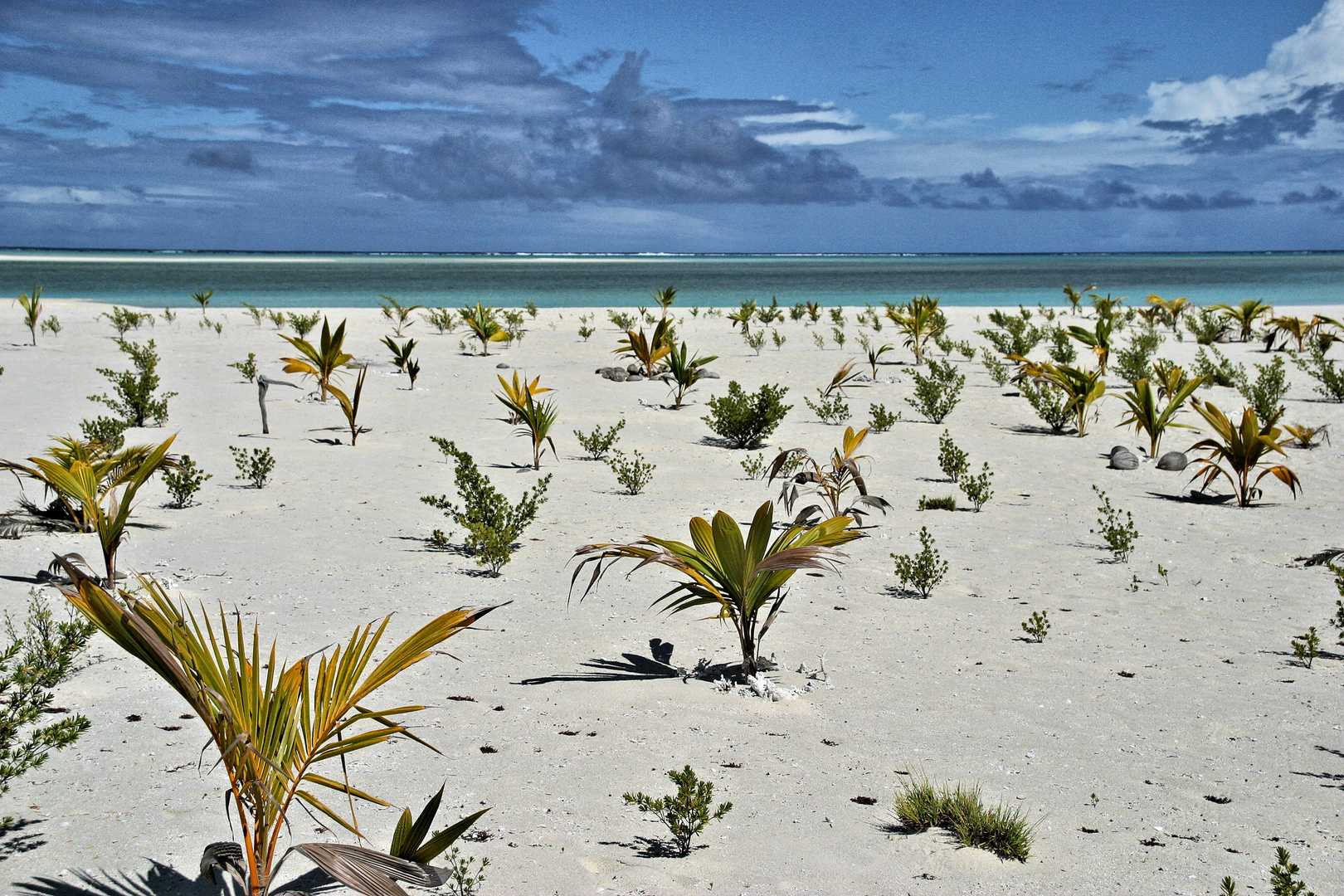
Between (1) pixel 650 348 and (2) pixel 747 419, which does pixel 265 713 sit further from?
(1) pixel 650 348

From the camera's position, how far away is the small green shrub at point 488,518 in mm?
4945

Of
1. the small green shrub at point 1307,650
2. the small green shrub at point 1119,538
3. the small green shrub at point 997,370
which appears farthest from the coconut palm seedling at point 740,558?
the small green shrub at point 997,370

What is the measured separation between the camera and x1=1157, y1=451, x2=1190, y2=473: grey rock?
8.02 metres

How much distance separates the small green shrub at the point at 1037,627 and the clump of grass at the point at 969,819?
146 centimetres

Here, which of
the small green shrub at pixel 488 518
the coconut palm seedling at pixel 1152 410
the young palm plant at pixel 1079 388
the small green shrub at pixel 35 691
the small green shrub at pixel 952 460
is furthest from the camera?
the young palm plant at pixel 1079 388

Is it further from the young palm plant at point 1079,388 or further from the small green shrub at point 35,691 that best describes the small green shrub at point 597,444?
the young palm plant at point 1079,388

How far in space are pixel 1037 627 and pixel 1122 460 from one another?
4455mm

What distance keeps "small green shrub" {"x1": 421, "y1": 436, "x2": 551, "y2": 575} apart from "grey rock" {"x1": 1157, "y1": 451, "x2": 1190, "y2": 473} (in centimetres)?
551

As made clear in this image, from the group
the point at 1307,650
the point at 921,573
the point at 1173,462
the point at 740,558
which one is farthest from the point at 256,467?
Result: the point at 1173,462

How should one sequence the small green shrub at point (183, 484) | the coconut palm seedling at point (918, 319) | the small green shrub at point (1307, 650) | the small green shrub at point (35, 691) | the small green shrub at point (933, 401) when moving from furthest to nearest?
1. the coconut palm seedling at point (918, 319)
2. the small green shrub at point (933, 401)
3. the small green shrub at point (183, 484)
4. the small green shrub at point (1307, 650)
5. the small green shrub at point (35, 691)

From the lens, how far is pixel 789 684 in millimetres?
3736

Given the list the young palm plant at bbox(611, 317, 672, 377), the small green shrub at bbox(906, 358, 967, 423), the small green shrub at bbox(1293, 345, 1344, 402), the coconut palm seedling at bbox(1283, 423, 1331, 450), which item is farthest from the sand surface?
the young palm plant at bbox(611, 317, 672, 377)

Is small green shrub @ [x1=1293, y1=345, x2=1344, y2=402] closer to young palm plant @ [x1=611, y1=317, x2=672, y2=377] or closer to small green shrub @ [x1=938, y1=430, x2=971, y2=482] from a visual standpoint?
small green shrub @ [x1=938, y1=430, x2=971, y2=482]

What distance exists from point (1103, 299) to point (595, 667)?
15.7 metres
